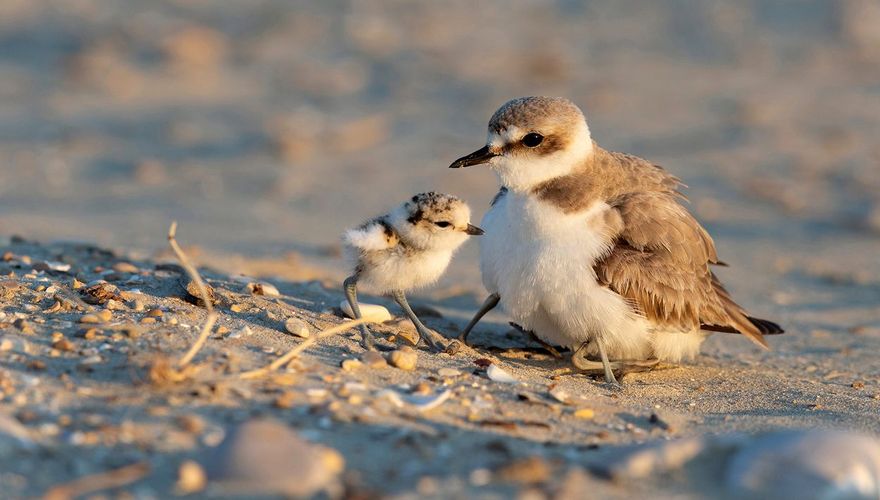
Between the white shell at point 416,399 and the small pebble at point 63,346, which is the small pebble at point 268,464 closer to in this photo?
the white shell at point 416,399

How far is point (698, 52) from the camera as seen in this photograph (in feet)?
41.1

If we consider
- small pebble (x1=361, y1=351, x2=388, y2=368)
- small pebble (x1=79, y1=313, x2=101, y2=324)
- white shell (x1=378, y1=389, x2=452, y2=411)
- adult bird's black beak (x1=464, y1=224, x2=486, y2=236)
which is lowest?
small pebble (x1=79, y1=313, x2=101, y2=324)

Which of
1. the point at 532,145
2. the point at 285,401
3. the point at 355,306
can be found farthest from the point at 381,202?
the point at 285,401

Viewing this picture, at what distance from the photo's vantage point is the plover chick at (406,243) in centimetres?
504

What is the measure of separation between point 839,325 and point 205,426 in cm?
457

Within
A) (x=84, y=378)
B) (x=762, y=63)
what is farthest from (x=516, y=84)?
(x=84, y=378)

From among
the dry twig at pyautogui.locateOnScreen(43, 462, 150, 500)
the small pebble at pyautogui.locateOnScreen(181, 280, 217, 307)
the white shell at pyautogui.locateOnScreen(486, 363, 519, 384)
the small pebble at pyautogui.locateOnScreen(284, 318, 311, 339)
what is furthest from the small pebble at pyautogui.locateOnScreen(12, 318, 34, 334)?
the white shell at pyautogui.locateOnScreen(486, 363, 519, 384)

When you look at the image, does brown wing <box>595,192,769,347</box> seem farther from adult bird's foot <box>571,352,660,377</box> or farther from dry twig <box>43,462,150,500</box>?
dry twig <box>43,462,150,500</box>

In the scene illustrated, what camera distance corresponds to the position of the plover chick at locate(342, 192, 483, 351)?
5035 millimetres

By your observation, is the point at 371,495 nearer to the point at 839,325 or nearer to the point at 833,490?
the point at 833,490

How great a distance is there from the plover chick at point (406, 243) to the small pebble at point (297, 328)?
1.27 ft

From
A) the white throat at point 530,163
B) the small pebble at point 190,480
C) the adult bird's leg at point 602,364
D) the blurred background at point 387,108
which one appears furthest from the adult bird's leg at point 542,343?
the small pebble at point 190,480

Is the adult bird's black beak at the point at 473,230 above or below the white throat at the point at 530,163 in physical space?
below

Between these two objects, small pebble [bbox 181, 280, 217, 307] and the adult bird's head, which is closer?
small pebble [bbox 181, 280, 217, 307]
